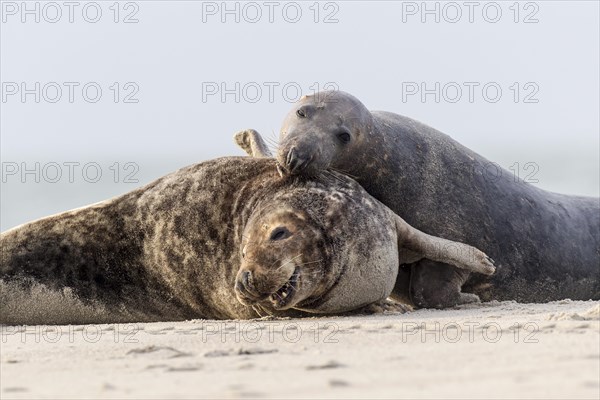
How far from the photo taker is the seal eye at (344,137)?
704 centimetres

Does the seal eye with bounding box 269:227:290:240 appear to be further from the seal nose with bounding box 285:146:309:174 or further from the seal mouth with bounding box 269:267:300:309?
the seal nose with bounding box 285:146:309:174

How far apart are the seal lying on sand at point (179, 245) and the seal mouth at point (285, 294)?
42cm

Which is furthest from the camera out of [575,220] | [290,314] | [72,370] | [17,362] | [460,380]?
[575,220]

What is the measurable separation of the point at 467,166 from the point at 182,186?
207 centimetres

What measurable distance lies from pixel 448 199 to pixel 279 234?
168 centimetres

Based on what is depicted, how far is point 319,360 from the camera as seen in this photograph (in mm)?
3910

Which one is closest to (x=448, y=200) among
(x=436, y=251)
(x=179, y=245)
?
(x=436, y=251)

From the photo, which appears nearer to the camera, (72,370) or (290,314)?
(72,370)

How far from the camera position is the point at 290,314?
6406mm

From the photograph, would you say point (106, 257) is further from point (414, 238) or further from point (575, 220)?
point (575, 220)

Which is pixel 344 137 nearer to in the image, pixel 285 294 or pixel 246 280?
pixel 285 294

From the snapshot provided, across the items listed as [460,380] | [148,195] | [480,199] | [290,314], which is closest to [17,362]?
[460,380]

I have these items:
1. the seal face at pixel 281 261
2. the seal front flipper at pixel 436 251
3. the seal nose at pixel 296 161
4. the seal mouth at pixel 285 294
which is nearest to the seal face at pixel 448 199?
the seal nose at pixel 296 161

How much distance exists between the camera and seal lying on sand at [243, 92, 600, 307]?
698 centimetres
